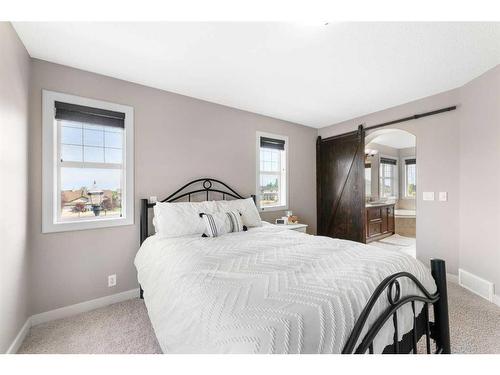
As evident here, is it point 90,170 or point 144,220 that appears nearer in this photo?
point 90,170

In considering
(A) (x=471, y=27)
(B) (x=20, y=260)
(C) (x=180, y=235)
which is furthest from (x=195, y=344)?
(A) (x=471, y=27)

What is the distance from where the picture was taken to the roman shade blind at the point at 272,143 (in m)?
3.84

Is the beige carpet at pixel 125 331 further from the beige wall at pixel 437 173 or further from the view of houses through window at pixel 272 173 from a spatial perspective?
the view of houses through window at pixel 272 173

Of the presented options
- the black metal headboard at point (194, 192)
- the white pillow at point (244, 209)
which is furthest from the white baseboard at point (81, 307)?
the white pillow at point (244, 209)

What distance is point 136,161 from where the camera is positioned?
263 centimetres

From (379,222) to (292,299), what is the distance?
16.9ft

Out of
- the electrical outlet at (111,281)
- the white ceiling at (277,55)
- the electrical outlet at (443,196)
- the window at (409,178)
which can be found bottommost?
the electrical outlet at (111,281)

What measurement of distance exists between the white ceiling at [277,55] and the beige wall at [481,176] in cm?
27

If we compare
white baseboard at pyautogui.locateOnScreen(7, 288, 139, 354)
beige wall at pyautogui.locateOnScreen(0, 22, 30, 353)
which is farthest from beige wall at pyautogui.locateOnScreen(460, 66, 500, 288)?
beige wall at pyautogui.locateOnScreen(0, 22, 30, 353)

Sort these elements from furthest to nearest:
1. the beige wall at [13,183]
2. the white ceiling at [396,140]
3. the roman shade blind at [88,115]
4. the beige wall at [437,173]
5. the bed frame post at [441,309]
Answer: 1. the white ceiling at [396,140]
2. the beige wall at [437,173]
3. the roman shade blind at [88,115]
4. the beige wall at [13,183]
5. the bed frame post at [441,309]

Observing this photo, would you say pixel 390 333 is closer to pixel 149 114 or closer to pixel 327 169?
pixel 149 114

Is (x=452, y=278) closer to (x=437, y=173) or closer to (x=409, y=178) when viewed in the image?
(x=437, y=173)

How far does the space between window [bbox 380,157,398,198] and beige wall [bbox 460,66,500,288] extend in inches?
153

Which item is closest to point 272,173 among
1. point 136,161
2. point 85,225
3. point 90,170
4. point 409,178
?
point 136,161
